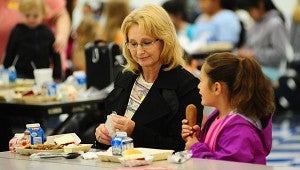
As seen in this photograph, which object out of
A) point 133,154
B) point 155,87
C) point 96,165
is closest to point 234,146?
point 133,154

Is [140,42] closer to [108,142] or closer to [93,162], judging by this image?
[108,142]

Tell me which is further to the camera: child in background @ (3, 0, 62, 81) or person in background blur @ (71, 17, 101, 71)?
person in background blur @ (71, 17, 101, 71)

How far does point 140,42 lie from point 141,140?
1.87ft

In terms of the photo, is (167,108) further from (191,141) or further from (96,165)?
(96,165)

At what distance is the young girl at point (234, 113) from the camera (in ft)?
14.4

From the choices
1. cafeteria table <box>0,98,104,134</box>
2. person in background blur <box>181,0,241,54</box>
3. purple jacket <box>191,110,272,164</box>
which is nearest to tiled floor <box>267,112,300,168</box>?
person in background blur <box>181,0,241,54</box>

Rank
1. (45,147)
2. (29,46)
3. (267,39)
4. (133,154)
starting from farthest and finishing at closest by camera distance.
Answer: (267,39) < (29,46) < (45,147) < (133,154)

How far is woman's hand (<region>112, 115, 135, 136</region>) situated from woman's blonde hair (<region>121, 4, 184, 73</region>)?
0.42 m

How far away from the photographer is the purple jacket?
4.33 meters

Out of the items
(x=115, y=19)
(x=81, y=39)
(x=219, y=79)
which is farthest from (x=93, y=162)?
(x=81, y=39)

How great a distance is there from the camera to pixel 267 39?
40.5ft

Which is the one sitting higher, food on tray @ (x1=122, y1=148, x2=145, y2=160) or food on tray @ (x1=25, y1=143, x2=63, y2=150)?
food on tray @ (x1=122, y1=148, x2=145, y2=160)

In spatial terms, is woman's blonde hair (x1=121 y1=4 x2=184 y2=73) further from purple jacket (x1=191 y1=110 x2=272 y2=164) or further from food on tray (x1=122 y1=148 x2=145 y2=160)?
food on tray (x1=122 y1=148 x2=145 y2=160)

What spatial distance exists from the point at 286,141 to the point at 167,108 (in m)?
6.17
